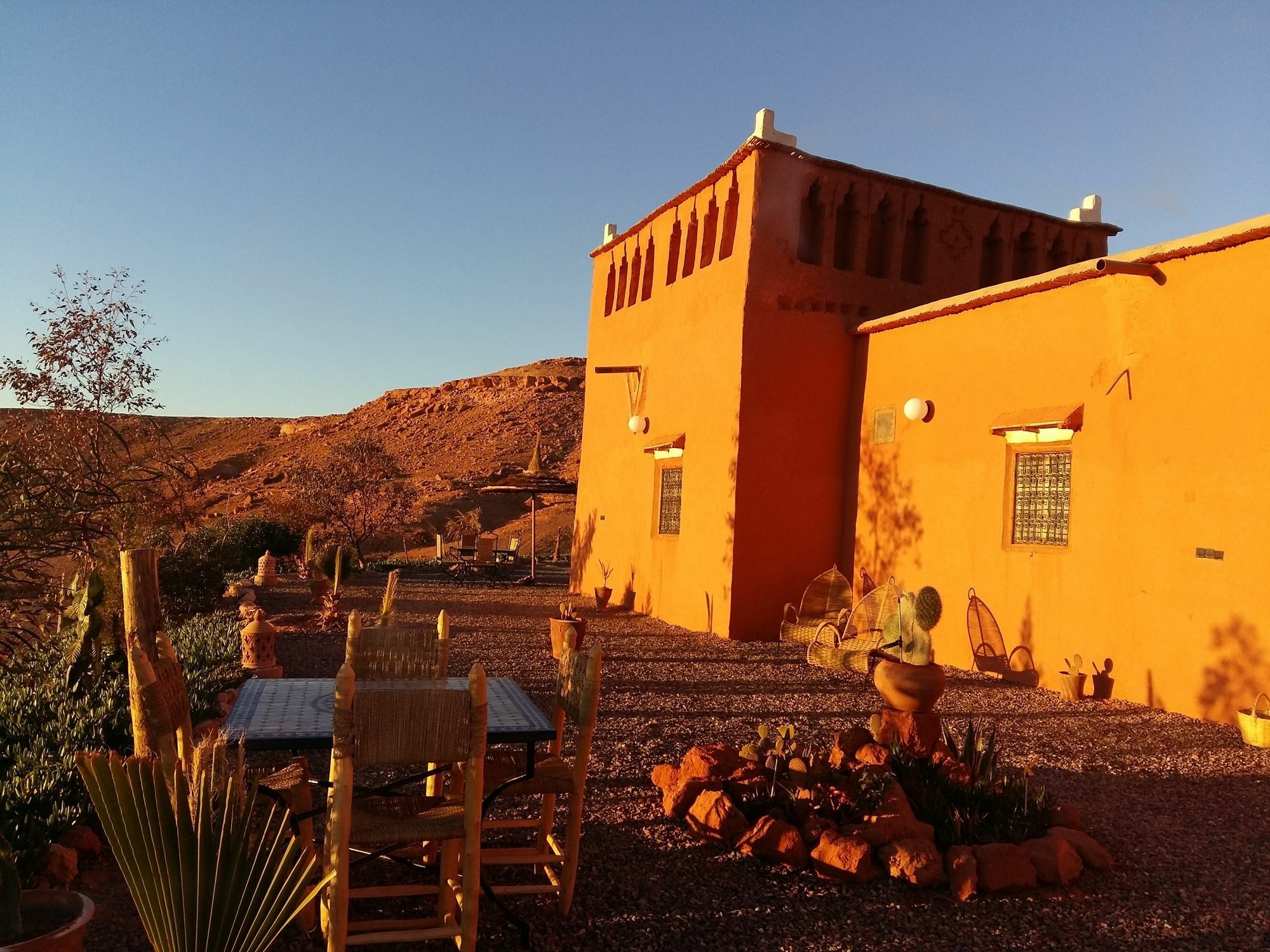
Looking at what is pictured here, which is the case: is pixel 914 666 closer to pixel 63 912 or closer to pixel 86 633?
pixel 63 912

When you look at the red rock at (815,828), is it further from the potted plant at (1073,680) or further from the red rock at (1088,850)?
the potted plant at (1073,680)

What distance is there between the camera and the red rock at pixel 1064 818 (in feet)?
14.3

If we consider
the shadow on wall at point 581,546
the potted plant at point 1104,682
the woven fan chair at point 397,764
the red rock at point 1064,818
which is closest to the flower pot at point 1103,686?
the potted plant at point 1104,682

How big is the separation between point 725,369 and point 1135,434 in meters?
4.60

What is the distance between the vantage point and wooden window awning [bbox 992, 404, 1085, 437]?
8.12 meters

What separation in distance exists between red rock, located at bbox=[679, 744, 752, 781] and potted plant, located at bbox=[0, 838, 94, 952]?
8.90 ft

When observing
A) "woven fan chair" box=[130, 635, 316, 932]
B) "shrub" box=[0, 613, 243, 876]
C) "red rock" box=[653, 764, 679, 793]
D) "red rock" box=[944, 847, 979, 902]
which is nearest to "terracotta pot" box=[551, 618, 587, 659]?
"shrub" box=[0, 613, 243, 876]

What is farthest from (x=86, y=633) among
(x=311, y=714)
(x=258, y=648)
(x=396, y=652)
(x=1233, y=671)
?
(x=1233, y=671)

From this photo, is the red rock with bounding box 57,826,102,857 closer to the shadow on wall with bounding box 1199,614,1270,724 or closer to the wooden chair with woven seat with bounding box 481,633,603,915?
the wooden chair with woven seat with bounding box 481,633,603,915

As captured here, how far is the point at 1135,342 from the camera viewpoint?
304 inches

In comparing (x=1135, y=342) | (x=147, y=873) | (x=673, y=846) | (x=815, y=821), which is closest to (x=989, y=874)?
(x=815, y=821)

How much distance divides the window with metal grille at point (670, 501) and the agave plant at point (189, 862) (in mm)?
9831

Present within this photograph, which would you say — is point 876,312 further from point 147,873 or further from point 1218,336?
point 147,873

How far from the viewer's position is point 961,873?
149 inches
